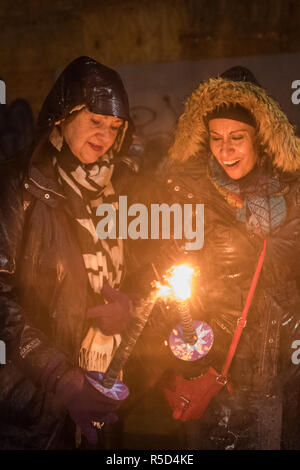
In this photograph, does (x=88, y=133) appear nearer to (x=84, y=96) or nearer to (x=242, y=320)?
(x=84, y=96)

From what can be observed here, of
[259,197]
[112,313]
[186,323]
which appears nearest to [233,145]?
[259,197]

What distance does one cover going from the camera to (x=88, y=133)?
3611mm

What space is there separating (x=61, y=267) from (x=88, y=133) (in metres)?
0.91

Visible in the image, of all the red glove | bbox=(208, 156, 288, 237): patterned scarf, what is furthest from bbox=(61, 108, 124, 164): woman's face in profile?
the red glove

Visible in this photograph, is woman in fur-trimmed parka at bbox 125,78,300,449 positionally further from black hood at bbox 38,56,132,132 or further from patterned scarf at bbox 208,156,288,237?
→ black hood at bbox 38,56,132,132

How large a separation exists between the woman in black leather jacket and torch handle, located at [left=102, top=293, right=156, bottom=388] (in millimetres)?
94

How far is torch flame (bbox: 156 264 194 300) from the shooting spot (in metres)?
3.64

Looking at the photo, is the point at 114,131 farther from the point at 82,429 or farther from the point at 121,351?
the point at 82,429

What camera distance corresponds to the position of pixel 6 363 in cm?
359

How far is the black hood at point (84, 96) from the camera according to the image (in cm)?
350

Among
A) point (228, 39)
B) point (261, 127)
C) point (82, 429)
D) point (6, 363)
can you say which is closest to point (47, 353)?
point (6, 363)

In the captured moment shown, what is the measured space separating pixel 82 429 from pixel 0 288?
1.10 m

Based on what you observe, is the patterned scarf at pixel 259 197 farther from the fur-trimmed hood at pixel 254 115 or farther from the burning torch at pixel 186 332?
the burning torch at pixel 186 332

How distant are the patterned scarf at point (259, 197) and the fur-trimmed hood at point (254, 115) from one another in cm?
13
